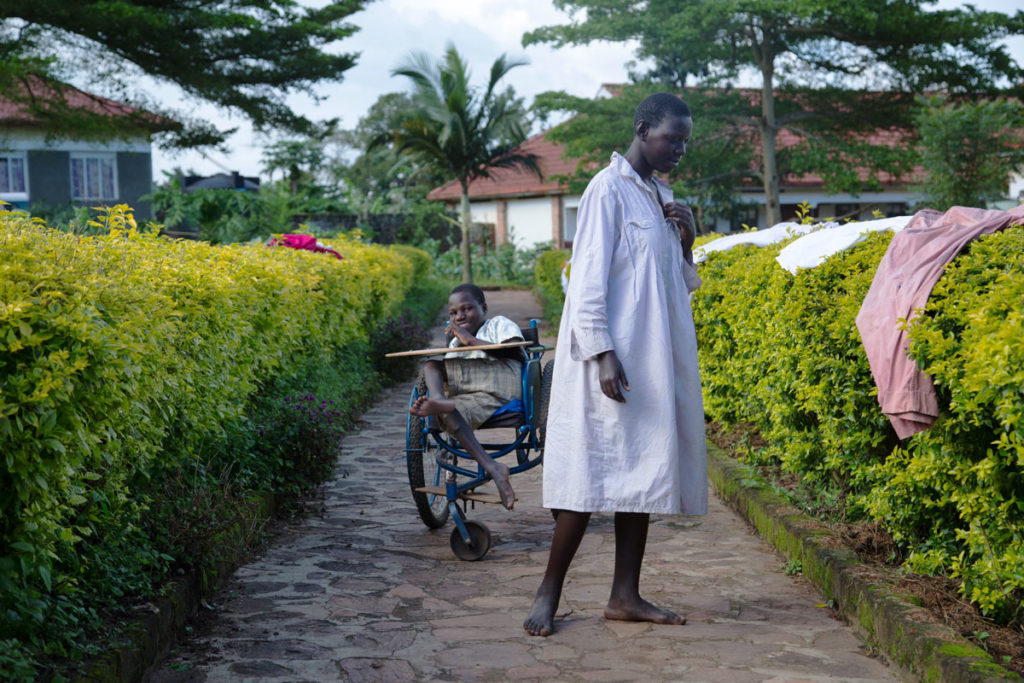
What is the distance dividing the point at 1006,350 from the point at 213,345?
150 inches

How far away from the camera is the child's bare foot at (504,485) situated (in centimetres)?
539

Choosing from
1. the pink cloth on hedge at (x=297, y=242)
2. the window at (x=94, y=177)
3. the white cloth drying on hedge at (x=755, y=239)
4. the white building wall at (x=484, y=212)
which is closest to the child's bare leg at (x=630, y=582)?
the white cloth drying on hedge at (x=755, y=239)

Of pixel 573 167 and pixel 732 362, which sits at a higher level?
pixel 573 167

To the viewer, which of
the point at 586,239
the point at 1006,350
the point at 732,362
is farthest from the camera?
the point at 732,362

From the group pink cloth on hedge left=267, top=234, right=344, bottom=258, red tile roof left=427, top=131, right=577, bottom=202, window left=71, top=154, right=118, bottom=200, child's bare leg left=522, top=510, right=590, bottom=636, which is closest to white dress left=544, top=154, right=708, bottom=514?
child's bare leg left=522, top=510, right=590, bottom=636

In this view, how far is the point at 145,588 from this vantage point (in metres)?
4.21

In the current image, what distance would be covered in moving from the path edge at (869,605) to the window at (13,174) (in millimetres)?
33088

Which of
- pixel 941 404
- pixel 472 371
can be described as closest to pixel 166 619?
pixel 472 371

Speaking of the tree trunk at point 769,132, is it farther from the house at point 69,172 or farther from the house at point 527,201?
the house at point 69,172

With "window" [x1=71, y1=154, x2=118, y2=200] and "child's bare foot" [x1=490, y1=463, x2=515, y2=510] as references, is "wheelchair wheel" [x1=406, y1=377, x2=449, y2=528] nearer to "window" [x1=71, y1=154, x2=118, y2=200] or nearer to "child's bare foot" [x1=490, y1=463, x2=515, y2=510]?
"child's bare foot" [x1=490, y1=463, x2=515, y2=510]

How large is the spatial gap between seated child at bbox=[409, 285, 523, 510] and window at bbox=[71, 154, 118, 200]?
32270 mm

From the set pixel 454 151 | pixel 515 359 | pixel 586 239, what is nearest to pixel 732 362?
pixel 515 359

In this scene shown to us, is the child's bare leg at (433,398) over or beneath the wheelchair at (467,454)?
over

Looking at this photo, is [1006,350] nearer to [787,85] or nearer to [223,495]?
[223,495]
